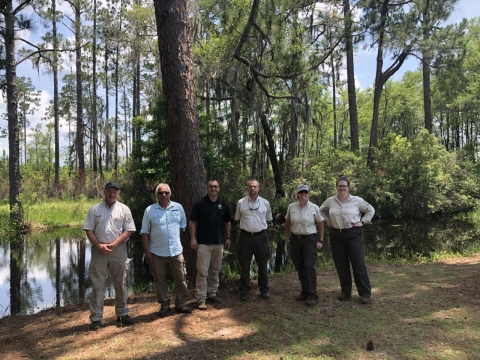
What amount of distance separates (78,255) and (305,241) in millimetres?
8354

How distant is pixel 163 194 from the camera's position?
13.5ft

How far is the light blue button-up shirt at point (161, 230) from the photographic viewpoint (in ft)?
13.5

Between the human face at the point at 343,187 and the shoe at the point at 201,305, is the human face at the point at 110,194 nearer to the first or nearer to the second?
the shoe at the point at 201,305

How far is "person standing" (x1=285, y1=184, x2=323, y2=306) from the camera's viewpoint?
4.54 metres

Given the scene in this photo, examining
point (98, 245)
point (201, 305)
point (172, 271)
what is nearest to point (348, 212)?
point (201, 305)

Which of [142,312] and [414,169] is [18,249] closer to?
[142,312]

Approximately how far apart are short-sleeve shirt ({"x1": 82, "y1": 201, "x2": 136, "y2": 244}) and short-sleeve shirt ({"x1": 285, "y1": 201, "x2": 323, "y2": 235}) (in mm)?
2036

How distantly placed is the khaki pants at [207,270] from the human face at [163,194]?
0.73 metres

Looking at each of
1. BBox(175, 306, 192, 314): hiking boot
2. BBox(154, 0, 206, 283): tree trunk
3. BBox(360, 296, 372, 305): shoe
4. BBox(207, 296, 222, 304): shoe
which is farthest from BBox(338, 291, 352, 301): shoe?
BBox(154, 0, 206, 283): tree trunk

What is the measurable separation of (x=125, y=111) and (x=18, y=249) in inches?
1203

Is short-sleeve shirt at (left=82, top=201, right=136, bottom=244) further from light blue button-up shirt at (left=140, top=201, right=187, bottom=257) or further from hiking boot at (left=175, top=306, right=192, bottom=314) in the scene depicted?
hiking boot at (left=175, top=306, right=192, bottom=314)

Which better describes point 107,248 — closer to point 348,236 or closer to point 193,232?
point 193,232

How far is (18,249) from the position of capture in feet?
35.6

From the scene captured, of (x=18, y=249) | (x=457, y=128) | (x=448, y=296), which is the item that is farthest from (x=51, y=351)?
(x=457, y=128)
